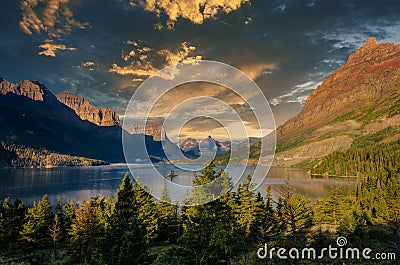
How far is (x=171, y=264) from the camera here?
32.1m

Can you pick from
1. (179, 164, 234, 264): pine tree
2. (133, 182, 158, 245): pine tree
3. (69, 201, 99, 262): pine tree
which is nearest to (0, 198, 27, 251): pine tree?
(69, 201, 99, 262): pine tree

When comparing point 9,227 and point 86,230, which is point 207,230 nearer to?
point 86,230

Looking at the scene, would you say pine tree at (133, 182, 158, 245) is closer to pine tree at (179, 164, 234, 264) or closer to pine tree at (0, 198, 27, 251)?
pine tree at (179, 164, 234, 264)

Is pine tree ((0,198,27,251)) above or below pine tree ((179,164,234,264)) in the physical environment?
below

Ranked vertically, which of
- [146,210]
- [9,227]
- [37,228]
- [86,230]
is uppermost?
[146,210]

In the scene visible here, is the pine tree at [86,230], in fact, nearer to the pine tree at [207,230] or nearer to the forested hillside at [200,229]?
the forested hillside at [200,229]

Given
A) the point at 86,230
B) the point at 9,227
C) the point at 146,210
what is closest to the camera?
the point at 86,230

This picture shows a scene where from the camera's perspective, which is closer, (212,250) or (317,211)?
(212,250)

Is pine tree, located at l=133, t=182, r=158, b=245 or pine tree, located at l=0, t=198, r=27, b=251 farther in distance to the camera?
pine tree, located at l=0, t=198, r=27, b=251

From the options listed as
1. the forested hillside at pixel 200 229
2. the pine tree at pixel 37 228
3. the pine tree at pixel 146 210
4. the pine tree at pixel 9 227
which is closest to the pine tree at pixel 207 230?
the forested hillside at pixel 200 229

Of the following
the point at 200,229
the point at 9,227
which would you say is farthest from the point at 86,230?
the point at 200,229

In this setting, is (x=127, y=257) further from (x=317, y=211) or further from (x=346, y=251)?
(x=317, y=211)

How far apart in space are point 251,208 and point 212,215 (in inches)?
547

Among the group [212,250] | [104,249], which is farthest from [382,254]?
[104,249]
